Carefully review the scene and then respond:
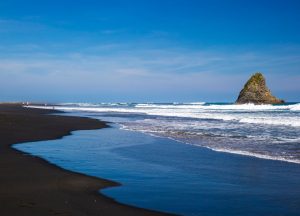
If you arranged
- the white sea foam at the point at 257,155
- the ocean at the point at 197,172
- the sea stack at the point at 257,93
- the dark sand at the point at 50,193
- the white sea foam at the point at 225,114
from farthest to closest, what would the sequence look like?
the sea stack at the point at 257,93 → the white sea foam at the point at 225,114 → the white sea foam at the point at 257,155 → the ocean at the point at 197,172 → the dark sand at the point at 50,193

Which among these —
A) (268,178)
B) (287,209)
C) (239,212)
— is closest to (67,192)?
(239,212)

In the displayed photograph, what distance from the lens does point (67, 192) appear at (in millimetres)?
7215

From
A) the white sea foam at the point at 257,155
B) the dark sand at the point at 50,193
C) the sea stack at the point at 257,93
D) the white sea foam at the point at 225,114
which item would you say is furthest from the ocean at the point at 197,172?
the sea stack at the point at 257,93

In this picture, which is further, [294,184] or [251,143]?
[251,143]

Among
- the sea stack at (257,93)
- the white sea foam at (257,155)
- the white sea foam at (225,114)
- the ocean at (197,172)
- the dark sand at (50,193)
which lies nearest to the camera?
the dark sand at (50,193)

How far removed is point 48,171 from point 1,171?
42.1 inches

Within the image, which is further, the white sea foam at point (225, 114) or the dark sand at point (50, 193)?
the white sea foam at point (225, 114)

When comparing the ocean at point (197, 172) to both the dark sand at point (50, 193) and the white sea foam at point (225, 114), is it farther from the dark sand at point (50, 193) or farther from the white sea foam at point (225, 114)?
the white sea foam at point (225, 114)

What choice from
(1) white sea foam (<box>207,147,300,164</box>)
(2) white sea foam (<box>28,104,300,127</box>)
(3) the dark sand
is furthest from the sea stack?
(3) the dark sand

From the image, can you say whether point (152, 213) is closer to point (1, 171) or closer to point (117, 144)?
point (1, 171)

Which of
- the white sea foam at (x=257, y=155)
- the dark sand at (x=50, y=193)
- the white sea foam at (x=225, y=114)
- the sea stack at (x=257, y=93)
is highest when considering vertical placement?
the sea stack at (x=257, y=93)

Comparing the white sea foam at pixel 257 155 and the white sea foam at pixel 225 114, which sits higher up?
the white sea foam at pixel 225 114

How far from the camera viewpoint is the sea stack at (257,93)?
96.4 metres

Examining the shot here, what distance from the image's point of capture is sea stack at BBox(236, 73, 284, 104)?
9644cm
